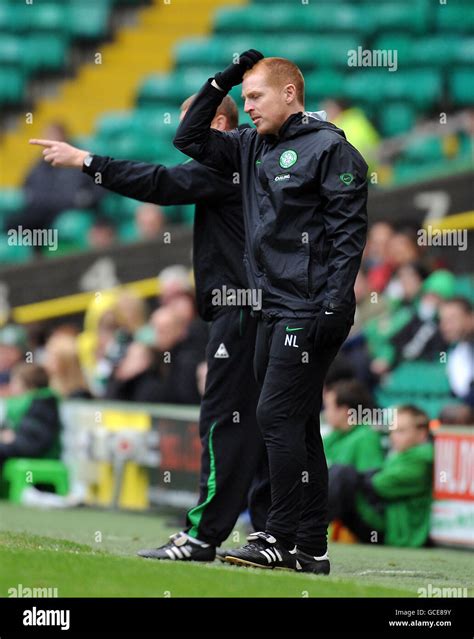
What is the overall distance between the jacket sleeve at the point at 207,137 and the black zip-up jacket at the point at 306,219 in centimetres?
27

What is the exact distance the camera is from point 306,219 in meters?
6.79

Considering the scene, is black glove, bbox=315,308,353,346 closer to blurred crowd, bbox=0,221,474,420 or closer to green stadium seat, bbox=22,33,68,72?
blurred crowd, bbox=0,221,474,420

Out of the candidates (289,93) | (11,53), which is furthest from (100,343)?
(289,93)

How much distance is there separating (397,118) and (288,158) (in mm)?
10378

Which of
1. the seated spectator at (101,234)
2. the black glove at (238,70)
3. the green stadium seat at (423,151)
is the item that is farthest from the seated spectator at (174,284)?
the black glove at (238,70)

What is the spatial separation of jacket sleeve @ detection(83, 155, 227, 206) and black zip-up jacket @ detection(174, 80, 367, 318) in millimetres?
389

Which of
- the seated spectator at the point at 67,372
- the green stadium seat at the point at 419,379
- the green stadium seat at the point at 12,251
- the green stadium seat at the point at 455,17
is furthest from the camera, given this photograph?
the green stadium seat at the point at 12,251

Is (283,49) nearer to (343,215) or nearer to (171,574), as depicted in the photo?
(343,215)

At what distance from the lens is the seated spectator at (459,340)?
11695 mm

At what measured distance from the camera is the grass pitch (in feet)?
20.4

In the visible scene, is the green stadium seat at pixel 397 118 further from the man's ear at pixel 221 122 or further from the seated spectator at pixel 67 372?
the man's ear at pixel 221 122

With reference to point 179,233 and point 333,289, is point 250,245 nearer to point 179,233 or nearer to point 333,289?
point 333,289
